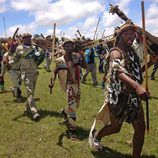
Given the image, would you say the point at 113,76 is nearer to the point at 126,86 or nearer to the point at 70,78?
the point at 126,86

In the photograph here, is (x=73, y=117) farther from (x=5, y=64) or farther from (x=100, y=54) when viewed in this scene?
(x=100, y=54)

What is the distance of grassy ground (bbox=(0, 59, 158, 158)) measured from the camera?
7488mm

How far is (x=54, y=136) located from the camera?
8633 millimetres

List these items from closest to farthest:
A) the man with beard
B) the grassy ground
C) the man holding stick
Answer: the man holding stick
the grassy ground
the man with beard

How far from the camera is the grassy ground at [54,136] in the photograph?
7.49 m

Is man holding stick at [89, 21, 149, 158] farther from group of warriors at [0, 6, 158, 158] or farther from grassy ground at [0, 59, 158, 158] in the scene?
grassy ground at [0, 59, 158, 158]

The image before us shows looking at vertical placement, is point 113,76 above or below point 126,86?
above

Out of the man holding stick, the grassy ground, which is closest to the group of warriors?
the man holding stick

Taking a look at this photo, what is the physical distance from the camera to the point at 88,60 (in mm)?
18109

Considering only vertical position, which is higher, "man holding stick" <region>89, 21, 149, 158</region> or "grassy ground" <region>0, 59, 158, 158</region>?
"man holding stick" <region>89, 21, 149, 158</region>

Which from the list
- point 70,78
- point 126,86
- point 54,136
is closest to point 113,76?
point 126,86

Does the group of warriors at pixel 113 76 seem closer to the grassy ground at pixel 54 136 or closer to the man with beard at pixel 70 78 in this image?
the man with beard at pixel 70 78

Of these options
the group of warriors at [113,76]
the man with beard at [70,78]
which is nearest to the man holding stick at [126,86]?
the group of warriors at [113,76]

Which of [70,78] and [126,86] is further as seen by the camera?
[70,78]
